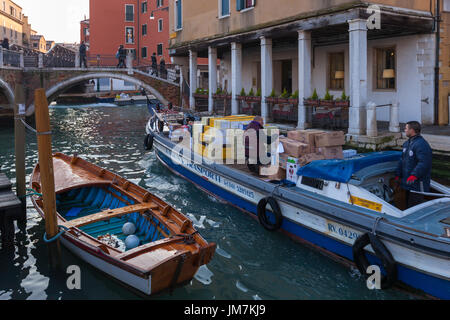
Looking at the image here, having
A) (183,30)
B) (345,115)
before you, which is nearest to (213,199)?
(345,115)

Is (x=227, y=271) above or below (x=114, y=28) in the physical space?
below

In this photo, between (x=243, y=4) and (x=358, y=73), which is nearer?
(x=358, y=73)

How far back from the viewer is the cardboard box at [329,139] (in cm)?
770

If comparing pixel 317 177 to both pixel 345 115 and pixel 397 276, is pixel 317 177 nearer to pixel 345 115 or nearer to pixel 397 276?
pixel 397 276

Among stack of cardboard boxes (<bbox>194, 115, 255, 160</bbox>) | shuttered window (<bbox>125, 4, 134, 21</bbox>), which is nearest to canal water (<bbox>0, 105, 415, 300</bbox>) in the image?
stack of cardboard boxes (<bbox>194, 115, 255, 160</bbox>)

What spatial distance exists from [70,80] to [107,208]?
18.6m

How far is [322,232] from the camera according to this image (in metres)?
6.84

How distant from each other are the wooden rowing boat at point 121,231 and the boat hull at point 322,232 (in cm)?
182

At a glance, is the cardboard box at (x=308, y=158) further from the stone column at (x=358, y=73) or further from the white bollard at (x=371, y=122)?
the stone column at (x=358, y=73)

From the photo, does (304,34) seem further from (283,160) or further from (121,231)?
(121,231)

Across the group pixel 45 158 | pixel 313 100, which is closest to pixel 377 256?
pixel 45 158

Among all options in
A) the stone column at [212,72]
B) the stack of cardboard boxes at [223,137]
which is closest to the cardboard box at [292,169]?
the stack of cardboard boxes at [223,137]

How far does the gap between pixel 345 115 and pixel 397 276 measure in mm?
8796
